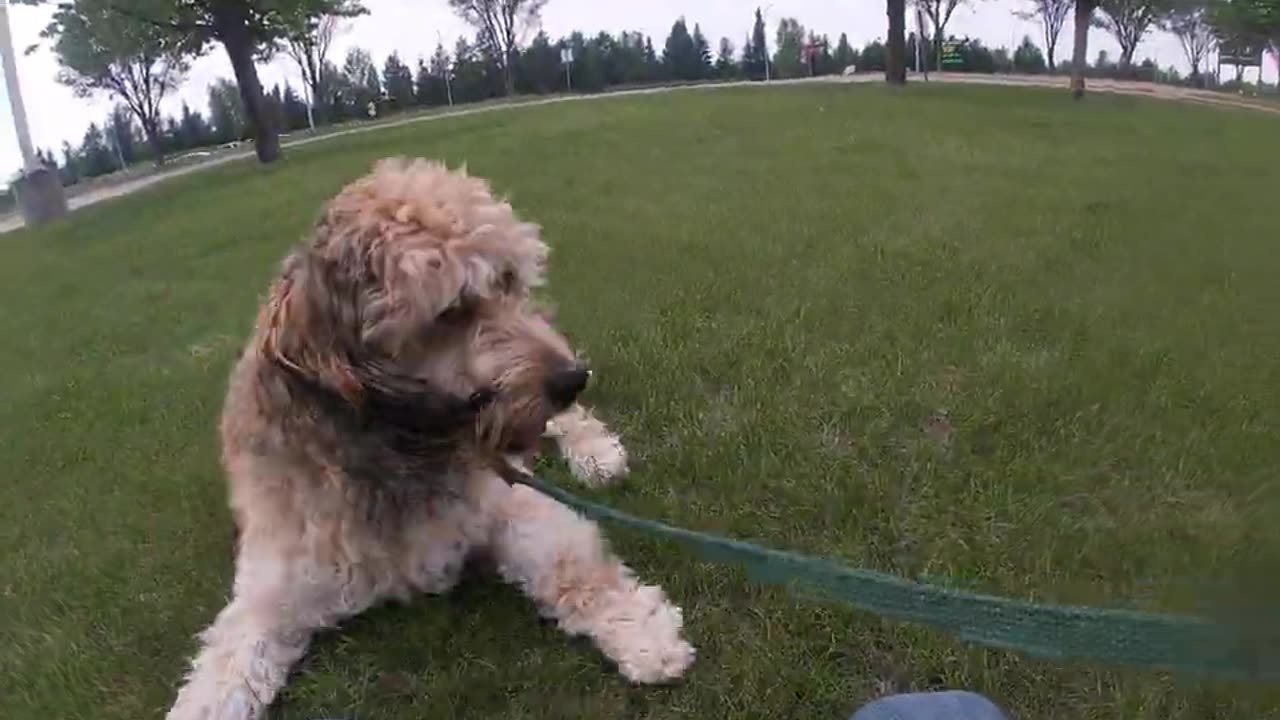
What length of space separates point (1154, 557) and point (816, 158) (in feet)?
37.2

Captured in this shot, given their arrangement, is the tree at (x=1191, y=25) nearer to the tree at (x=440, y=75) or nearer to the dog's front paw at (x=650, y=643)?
the dog's front paw at (x=650, y=643)

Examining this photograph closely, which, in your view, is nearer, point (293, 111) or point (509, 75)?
point (293, 111)

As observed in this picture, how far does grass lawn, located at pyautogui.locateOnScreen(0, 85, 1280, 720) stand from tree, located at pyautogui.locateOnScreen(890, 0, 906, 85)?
21853mm

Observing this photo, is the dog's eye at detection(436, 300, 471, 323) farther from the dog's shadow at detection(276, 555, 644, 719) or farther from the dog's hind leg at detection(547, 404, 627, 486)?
the dog's hind leg at detection(547, 404, 627, 486)

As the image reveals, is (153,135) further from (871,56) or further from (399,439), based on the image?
(399,439)

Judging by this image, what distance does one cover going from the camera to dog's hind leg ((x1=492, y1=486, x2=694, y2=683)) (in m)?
3.14

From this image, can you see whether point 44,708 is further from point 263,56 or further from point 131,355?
point 263,56

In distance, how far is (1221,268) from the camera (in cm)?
596

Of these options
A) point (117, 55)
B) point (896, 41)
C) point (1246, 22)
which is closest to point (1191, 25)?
point (1246, 22)

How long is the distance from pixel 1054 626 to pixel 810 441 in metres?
2.74

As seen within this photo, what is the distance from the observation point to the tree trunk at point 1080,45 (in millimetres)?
23516

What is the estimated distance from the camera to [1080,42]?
2591 cm

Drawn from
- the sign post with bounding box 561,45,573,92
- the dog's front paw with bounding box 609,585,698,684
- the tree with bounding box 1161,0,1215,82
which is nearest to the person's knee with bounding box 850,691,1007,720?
the dog's front paw with bounding box 609,585,698,684

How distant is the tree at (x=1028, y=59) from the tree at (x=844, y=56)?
19858 millimetres
